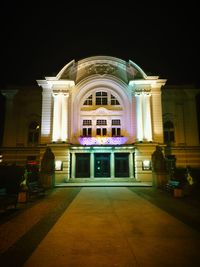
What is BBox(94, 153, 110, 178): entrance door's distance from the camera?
30.5 metres

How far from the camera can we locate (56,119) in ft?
102

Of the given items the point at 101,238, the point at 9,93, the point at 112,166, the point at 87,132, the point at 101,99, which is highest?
the point at 9,93

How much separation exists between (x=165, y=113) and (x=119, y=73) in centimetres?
954

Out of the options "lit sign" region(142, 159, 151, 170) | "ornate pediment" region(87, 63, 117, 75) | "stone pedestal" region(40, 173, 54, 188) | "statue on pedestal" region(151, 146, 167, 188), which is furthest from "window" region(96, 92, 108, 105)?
"stone pedestal" region(40, 173, 54, 188)

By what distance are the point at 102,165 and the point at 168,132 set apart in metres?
11.8

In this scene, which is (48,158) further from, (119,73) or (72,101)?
(119,73)

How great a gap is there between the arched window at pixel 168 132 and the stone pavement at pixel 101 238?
2367 cm

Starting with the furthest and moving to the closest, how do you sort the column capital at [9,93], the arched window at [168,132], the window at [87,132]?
the column capital at [9,93] → the arched window at [168,132] → the window at [87,132]

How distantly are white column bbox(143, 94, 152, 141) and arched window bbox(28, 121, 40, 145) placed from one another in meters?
16.6

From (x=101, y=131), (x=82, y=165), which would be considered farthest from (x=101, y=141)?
(x=82, y=165)

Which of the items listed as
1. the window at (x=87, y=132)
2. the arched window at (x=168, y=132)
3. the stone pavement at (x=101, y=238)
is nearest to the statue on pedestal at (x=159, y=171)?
the arched window at (x=168, y=132)

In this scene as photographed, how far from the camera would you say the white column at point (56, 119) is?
30391 mm

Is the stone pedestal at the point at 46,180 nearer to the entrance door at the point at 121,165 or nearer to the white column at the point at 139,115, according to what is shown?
the entrance door at the point at 121,165

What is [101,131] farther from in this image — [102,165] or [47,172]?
[47,172]
